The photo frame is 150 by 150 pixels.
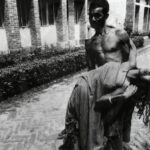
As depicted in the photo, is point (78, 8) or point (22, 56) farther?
point (78, 8)

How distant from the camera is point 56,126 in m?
5.21

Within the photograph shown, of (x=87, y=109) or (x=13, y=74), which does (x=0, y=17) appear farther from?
(x=87, y=109)

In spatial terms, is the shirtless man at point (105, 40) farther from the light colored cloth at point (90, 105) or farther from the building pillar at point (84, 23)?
the building pillar at point (84, 23)

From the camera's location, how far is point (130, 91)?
8.05 ft

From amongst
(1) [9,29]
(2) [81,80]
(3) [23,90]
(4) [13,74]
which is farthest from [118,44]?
(1) [9,29]

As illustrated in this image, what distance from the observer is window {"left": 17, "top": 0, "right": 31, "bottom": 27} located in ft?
36.5

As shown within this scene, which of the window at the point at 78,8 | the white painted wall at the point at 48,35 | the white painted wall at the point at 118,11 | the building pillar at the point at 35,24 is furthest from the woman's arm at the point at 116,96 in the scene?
the white painted wall at the point at 118,11

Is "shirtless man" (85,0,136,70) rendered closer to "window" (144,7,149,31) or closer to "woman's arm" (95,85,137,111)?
"woman's arm" (95,85,137,111)

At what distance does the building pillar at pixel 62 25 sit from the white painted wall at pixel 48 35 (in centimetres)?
27

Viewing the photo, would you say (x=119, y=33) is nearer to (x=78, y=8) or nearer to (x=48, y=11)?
(x=48, y=11)

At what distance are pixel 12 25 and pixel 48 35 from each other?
10.7 feet

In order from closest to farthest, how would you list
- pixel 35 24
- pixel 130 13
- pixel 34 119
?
pixel 34 119 → pixel 35 24 → pixel 130 13

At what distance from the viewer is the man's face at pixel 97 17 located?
260cm

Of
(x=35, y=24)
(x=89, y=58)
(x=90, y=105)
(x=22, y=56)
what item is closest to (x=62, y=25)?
(x=35, y=24)
